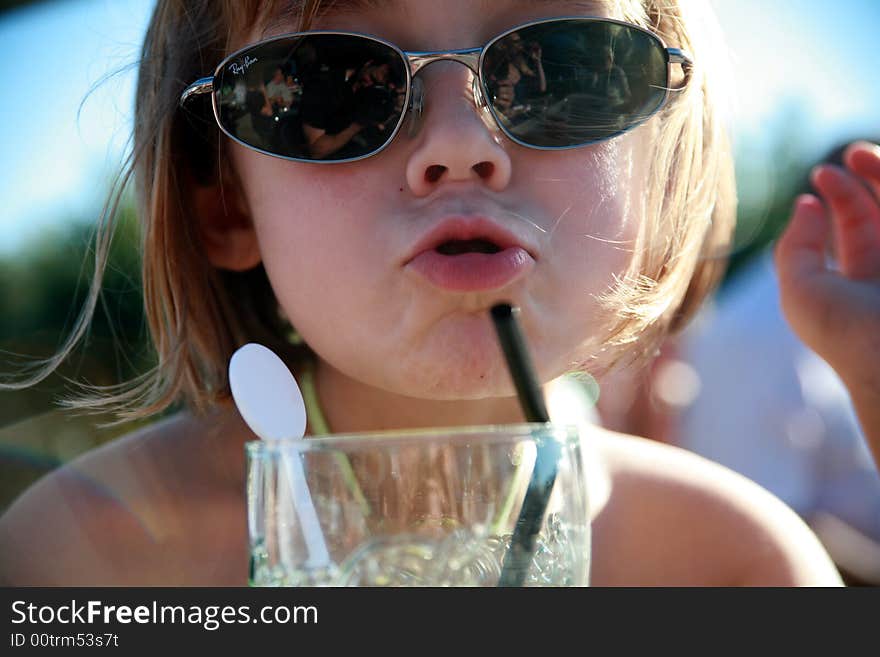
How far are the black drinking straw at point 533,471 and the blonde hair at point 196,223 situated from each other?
0.63m

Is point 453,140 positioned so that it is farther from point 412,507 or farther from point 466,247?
point 412,507

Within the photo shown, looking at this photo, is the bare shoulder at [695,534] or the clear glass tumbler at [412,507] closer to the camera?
the clear glass tumbler at [412,507]

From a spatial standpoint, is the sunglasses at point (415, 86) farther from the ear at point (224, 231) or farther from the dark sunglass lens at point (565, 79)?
the ear at point (224, 231)

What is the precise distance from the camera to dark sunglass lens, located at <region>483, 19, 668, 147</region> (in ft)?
3.77

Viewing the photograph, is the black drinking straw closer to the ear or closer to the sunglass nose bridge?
the sunglass nose bridge

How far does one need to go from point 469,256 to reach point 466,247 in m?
0.02

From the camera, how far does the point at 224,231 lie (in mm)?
1533

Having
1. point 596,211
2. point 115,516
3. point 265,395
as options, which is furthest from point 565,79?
point 115,516

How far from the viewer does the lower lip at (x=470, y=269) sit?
108 centimetres

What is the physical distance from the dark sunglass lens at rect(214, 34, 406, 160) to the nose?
0.13ft

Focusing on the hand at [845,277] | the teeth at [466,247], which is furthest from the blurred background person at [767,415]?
the teeth at [466,247]

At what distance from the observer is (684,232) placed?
5.04ft

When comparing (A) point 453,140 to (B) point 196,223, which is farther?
(B) point 196,223
